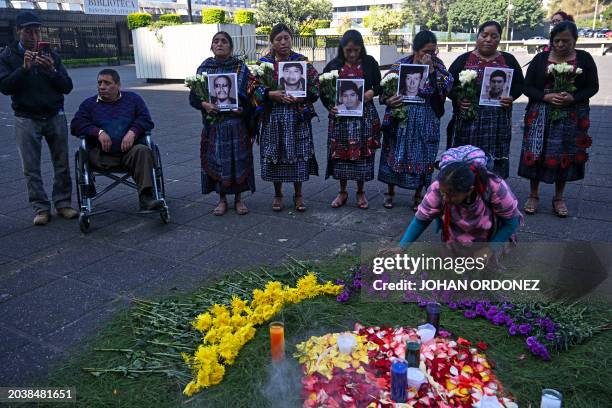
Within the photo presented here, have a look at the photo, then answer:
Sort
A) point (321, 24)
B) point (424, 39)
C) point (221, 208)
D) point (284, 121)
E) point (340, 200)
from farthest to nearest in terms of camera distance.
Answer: point (321, 24) → point (340, 200) → point (221, 208) → point (284, 121) → point (424, 39)

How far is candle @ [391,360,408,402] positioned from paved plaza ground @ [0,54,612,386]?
177 cm

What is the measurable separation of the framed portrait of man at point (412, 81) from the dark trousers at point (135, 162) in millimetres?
2353

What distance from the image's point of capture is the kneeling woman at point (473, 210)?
9.96 feet

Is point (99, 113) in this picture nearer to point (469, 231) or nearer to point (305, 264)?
point (305, 264)

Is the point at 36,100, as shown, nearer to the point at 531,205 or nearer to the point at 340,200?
the point at 340,200

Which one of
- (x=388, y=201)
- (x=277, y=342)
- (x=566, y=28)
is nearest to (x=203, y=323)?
(x=277, y=342)

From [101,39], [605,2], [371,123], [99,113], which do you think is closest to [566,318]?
[371,123]

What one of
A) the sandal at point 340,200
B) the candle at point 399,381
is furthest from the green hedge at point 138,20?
the candle at point 399,381

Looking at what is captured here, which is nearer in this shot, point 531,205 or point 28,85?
point 28,85

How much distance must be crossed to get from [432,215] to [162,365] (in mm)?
1759

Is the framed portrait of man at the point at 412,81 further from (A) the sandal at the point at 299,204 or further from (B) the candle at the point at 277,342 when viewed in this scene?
(B) the candle at the point at 277,342

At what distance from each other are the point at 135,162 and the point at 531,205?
3667 millimetres

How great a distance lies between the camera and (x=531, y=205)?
4.77 meters

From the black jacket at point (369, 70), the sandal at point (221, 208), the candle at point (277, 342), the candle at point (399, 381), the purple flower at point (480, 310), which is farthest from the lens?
the sandal at point (221, 208)
